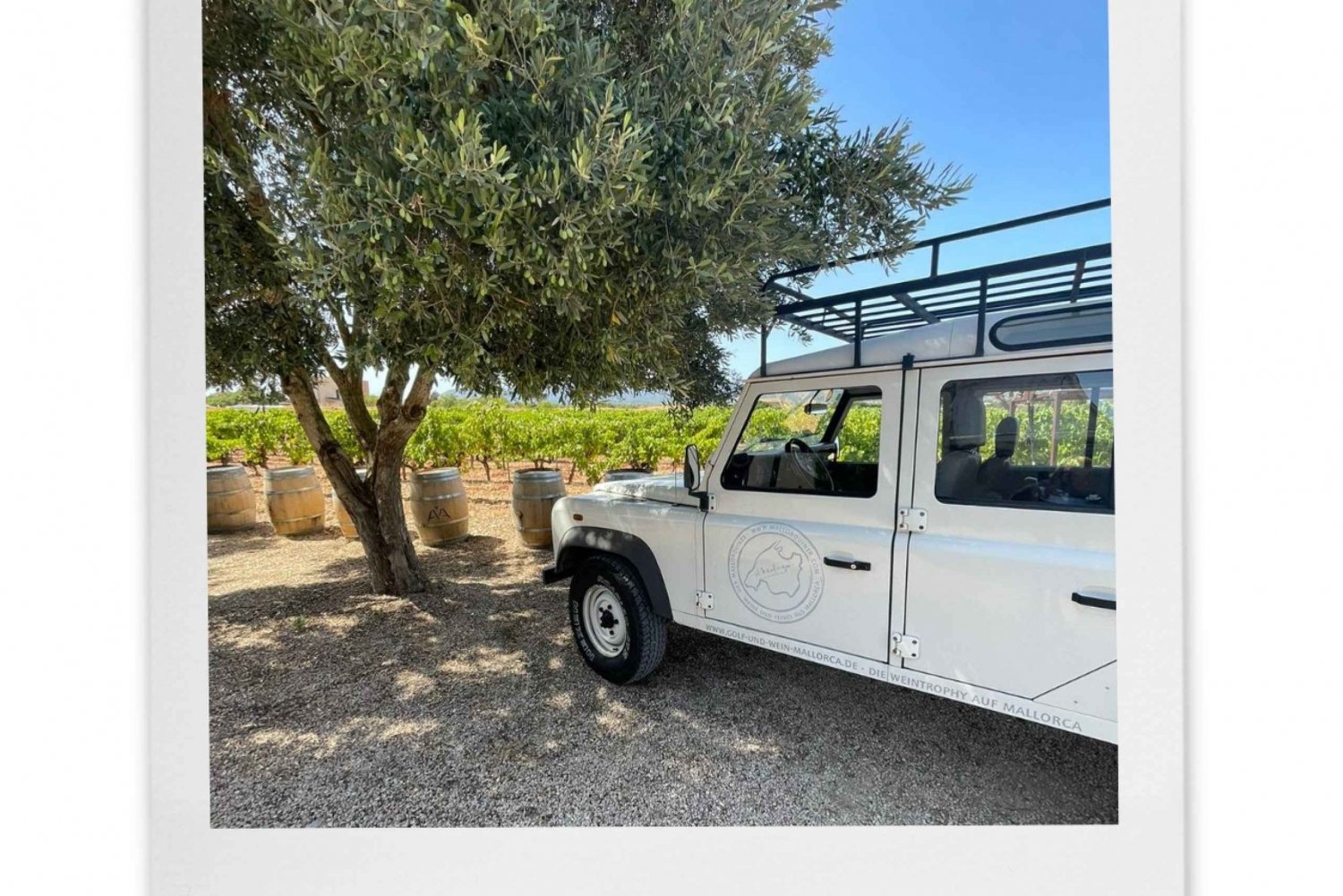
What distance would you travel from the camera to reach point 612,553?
2.60 metres

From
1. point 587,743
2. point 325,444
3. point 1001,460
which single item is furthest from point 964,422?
point 325,444

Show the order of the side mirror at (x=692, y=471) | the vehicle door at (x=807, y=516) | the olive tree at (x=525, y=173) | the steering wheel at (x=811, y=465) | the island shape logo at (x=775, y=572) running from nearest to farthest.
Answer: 1. the olive tree at (x=525, y=173)
2. the vehicle door at (x=807, y=516)
3. the island shape logo at (x=775, y=572)
4. the steering wheel at (x=811, y=465)
5. the side mirror at (x=692, y=471)

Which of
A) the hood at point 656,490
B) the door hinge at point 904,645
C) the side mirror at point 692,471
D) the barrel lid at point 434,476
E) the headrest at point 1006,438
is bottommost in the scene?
the door hinge at point 904,645

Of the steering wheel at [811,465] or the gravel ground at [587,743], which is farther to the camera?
the steering wheel at [811,465]

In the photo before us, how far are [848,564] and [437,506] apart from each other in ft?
15.3

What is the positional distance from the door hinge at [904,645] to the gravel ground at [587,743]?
668 millimetres

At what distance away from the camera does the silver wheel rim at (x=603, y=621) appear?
2693 millimetres

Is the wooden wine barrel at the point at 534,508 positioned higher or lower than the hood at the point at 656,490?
lower

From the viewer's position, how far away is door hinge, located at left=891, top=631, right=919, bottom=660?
1.73 metres

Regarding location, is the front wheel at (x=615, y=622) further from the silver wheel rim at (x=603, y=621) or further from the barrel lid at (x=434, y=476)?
the barrel lid at (x=434, y=476)

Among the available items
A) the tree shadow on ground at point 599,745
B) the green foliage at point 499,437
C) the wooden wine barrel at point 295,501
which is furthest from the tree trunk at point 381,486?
the green foliage at point 499,437
